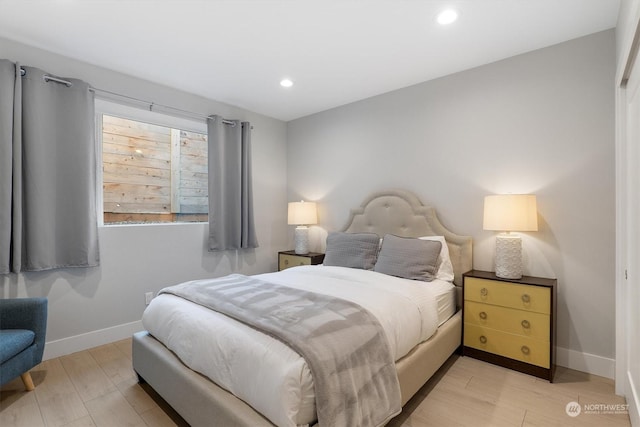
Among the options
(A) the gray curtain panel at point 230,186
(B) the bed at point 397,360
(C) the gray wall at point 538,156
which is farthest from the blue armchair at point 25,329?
(C) the gray wall at point 538,156

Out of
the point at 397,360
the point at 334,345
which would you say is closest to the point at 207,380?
the point at 334,345

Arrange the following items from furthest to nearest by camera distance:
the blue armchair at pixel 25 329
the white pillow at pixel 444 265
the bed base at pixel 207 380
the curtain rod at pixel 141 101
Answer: the white pillow at pixel 444 265 → the curtain rod at pixel 141 101 → the blue armchair at pixel 25 329 → the bed base at pixel 207 380

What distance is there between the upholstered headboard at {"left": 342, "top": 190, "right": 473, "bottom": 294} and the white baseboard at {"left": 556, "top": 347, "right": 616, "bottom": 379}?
874mm

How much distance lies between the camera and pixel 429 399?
1.99 meters

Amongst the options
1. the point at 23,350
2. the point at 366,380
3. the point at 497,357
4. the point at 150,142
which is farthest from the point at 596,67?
the point at 23,350

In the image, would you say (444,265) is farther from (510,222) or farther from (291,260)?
(291,260)

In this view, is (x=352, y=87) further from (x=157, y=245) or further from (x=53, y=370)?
(x=53, y=370)

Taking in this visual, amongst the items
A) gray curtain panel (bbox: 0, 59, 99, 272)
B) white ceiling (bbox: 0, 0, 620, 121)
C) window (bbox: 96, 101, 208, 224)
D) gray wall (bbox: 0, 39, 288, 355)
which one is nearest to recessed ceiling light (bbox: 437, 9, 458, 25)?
white ceiling (bbox: 0, 0, 620, 121)

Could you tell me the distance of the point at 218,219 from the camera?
359 cm

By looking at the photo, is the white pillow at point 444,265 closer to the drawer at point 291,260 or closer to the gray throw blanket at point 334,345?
the gray throw blanket at point 334,345

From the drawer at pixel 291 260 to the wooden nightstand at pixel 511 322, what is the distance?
1.80 m

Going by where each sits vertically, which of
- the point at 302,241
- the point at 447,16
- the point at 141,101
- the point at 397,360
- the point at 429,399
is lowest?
the point at 429,399

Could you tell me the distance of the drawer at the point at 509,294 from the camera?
2219mm

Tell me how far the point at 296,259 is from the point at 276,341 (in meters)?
2.38
